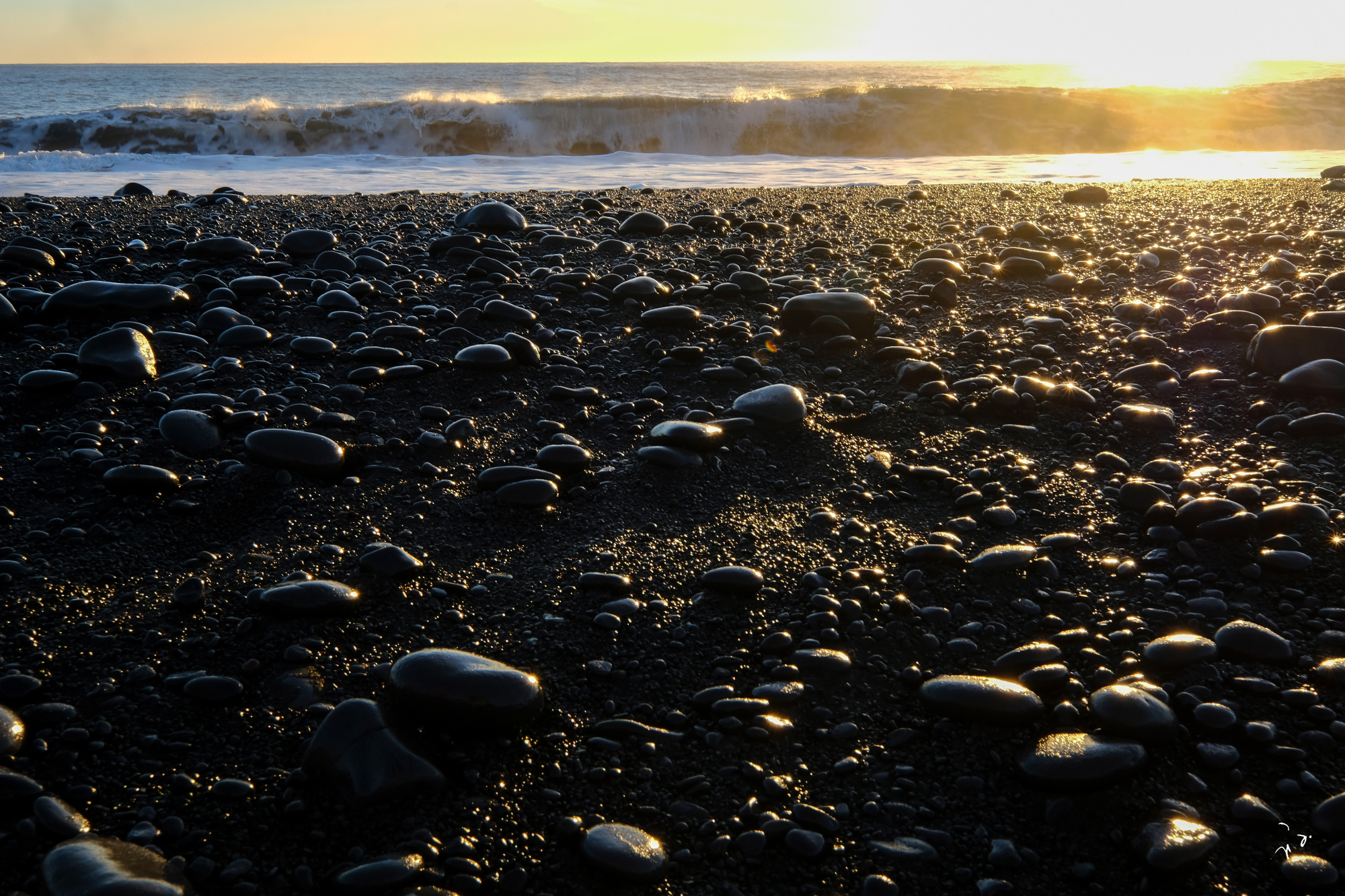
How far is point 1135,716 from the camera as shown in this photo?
1574 millimetres

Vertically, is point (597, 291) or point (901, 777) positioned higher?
point (597, 291)

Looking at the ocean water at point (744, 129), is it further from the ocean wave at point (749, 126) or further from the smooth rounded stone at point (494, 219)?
the smooth rounded stone at point (494, 219)

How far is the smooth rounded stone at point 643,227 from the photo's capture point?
17.0 feet

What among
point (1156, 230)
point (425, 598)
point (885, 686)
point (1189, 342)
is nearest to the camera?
point (885, 686)

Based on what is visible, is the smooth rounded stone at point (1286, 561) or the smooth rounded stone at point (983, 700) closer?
the smooth rounded stone at point (983, 700)

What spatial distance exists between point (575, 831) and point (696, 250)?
3910 mm

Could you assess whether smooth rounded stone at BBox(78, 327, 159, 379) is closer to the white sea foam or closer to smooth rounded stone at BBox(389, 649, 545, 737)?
smooth rounded stone at BBox(389, 649, 545, 737)

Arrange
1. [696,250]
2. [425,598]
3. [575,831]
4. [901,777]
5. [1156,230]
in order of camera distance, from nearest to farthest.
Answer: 1. [575,831]
2. [901,777]
3. [425,598]
4. [696,250]
5. [1156,230]

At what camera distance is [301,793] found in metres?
1.47

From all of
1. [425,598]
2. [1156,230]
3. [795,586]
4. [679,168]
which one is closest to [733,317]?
[795,586]

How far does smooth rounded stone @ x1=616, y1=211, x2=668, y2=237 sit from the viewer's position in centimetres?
518

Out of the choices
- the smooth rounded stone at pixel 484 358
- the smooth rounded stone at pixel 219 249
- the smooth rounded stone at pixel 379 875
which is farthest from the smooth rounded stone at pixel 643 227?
the smooth rounded stone at pixel 379 875

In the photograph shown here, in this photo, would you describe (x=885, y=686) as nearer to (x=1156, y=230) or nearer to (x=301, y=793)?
(x=301, y=793)

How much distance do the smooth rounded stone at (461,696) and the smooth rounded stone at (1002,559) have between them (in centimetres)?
116
